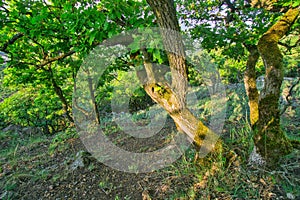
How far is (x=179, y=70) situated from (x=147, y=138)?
2128mm

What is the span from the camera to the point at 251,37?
2.41 metres

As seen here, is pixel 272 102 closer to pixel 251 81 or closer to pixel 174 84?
pixel 251 81

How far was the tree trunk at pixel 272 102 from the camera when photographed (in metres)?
1.79

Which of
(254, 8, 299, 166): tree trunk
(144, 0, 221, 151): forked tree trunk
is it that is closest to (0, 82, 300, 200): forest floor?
(254, 8, 299, 166): tree trunk

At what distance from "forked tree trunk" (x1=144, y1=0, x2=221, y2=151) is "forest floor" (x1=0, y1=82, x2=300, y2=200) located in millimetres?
360

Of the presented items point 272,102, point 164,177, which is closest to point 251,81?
point 272,102

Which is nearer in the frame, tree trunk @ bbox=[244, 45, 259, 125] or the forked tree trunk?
the forked tree trunk

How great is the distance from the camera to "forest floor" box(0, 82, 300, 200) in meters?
1.76

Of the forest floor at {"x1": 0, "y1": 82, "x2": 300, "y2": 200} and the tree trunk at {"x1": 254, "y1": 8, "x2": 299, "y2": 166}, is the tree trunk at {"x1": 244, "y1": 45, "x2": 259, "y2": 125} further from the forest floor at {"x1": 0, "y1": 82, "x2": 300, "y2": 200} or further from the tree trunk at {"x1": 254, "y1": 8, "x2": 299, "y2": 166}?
the tree trunk at {"x1": 254, "y1": 8, "x2": 299, "y2": 166}

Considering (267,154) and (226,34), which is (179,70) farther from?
(267,154)

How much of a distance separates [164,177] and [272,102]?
1.56 meters

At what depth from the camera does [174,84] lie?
7.32ft

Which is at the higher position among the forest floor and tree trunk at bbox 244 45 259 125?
tree trunk at bbox 244 45 259 125

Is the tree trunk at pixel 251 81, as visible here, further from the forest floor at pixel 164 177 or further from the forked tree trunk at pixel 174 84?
the forked tree trunk at pixel 174 84
